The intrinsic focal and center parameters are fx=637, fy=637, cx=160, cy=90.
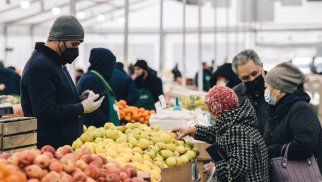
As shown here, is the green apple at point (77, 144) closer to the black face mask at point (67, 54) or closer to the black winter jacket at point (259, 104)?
the black face mask at point (67, 54)

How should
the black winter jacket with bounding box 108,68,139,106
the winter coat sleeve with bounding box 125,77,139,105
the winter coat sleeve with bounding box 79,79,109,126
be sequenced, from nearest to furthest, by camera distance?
the winter coat sleeve with bounding box 79,79,109,126 < the black winter jacket with bounding box 108,68,139,106 < the winter coat sleeve with bounding box 125,77,139,105

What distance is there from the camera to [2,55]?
22.8 metres

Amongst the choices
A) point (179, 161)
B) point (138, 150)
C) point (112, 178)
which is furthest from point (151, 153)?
point (112, 178)

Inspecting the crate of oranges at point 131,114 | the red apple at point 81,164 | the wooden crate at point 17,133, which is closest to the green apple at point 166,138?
the wooden crate at point 17,133

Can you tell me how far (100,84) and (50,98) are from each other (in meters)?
1.58

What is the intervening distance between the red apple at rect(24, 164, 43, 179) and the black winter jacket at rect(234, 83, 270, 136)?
6.63 feet

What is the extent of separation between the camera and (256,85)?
4.53m

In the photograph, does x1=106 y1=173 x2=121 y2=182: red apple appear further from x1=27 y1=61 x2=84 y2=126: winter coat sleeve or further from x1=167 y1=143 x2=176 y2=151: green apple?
x1=167 y1=143 x2=176 y2=151: green apple

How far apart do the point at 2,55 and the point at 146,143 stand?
63.9 ft

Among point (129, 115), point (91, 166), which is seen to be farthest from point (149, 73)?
point (91, 166)

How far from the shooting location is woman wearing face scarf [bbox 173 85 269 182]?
11.8ft

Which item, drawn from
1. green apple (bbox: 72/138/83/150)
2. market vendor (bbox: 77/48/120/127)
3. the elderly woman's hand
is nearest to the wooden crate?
green apple (bbox: 72/138/83/150)

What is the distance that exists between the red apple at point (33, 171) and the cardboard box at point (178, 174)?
132cm

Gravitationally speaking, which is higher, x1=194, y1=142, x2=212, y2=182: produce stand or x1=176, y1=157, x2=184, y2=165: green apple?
x1=176, y1=157, x2=184, y2=165: green apple
